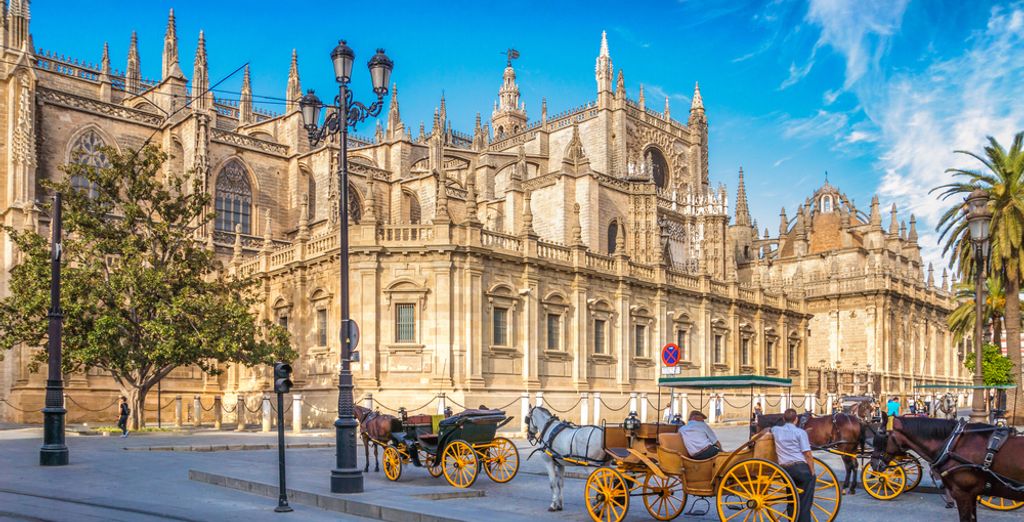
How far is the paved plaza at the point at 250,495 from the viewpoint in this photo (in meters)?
11.0

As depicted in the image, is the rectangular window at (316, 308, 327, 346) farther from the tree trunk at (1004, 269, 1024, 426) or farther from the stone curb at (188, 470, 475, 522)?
the tree trunk at (1004, 269, 1024, 426)

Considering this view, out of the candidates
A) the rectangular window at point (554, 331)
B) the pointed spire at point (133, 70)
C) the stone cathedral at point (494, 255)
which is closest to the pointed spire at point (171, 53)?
the stone cathedral at point (494, 255)

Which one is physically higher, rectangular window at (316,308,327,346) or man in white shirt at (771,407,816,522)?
rectangular window at (316,308,327,346)

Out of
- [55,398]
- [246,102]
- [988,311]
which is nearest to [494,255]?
[55,398]

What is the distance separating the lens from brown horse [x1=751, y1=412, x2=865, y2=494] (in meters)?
13.9

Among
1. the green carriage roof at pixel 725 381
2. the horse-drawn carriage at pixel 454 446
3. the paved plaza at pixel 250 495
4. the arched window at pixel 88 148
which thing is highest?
the arched window at pixel 88 148

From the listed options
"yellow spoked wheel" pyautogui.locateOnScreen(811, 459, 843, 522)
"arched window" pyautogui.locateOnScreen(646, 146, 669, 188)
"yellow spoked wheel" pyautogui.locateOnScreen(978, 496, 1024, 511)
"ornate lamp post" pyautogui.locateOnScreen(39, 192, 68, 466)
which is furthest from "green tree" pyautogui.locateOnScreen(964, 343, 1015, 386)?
"arched window" pyautogui.locateOnScreen(646, 146, 669, 188)

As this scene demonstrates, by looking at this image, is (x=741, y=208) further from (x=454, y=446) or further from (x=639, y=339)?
(x=454, y=446)

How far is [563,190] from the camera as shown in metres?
48.0

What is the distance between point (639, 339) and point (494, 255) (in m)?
9.61

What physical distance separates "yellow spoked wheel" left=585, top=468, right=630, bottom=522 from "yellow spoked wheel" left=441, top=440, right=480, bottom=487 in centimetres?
350

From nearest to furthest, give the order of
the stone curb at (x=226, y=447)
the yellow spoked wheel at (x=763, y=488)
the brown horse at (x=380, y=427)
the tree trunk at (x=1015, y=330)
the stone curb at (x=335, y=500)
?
1. the yellow spoked wheel at (x=763, y=488)
2. the stone curb at (x=335, y=500)
3. the brown horse at (x=380, y=427)
4. the stone curb at (x=226, y=447)
5. the tree trunk at (x=1015, y=330)

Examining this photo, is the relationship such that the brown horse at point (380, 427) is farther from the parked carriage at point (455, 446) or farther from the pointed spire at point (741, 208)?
the pointed spire at point (741, 208)

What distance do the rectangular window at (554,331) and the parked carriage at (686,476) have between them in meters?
20.8
